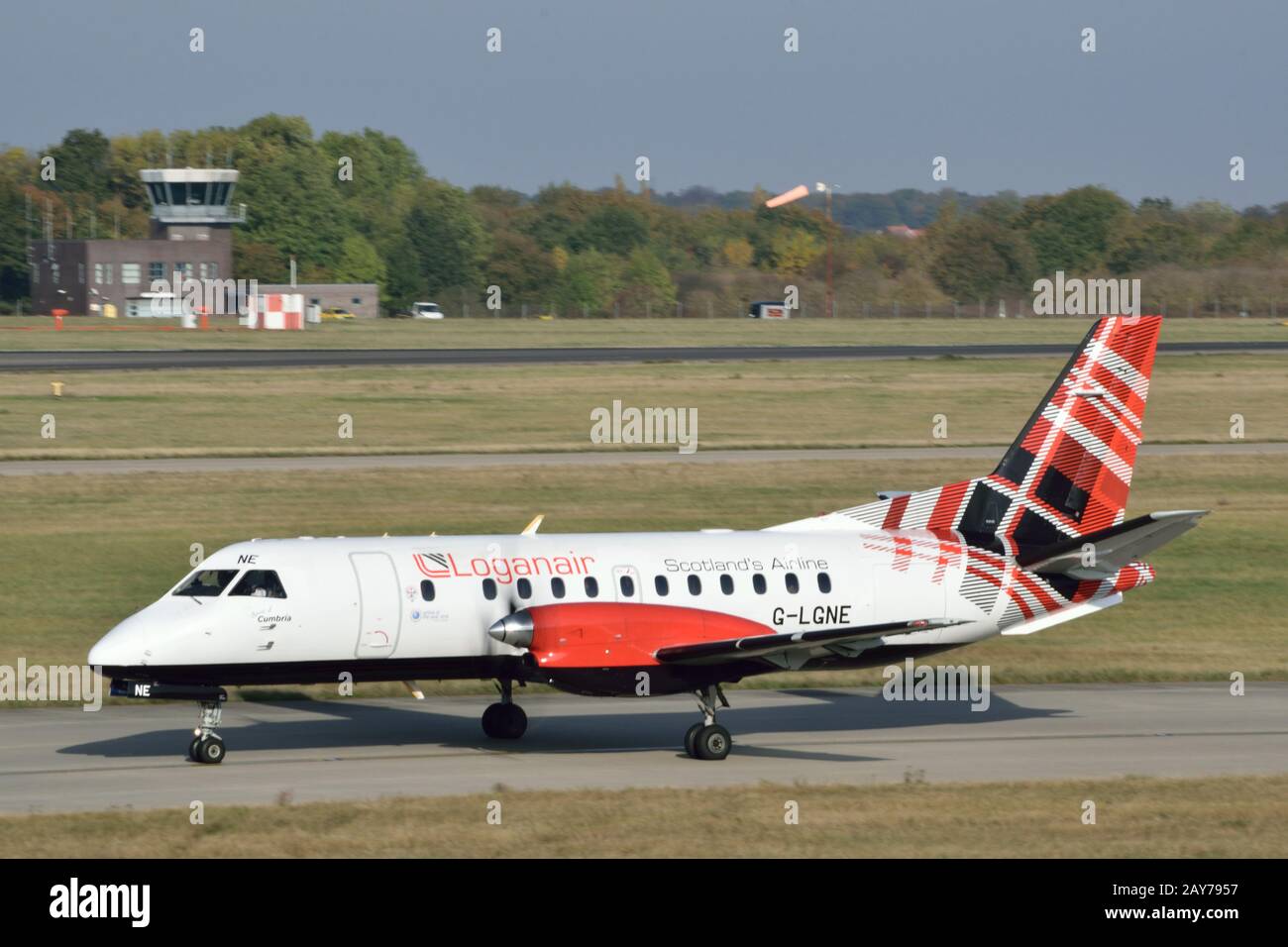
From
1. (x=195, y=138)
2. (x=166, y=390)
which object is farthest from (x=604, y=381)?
(x=195, y=138)

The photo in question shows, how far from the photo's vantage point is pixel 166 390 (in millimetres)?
69438

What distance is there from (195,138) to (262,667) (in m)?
184

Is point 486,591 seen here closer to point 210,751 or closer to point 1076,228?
point 210,751

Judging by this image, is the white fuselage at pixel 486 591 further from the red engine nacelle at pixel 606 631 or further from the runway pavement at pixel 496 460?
the runway pavement at pixel 496 460

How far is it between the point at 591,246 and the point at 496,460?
122031 millimetres

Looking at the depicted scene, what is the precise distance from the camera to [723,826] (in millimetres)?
19172

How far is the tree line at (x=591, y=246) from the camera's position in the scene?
145 m

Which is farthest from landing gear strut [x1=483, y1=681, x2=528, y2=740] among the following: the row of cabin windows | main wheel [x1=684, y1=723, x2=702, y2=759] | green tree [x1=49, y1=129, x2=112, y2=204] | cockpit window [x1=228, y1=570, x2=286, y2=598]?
green tree [x1=49, y1=129, x2=112, y2=204]

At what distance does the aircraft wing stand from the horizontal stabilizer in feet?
12.1

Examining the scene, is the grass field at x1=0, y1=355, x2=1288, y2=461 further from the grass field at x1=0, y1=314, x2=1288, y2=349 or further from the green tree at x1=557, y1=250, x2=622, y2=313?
the green tree at x1=557, y1=250, x2=622, y2=313

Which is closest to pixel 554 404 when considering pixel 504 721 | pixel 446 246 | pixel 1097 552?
pixel 504 721

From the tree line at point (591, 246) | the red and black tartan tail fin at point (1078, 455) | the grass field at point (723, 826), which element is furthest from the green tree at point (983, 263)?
the grass field at point (723, 826)

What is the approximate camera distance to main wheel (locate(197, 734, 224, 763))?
22.6 meters
